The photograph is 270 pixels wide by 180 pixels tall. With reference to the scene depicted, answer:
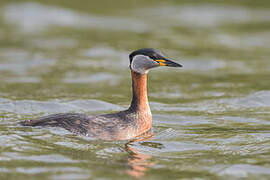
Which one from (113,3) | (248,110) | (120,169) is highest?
(113,3)

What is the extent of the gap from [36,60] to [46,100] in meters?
5.91

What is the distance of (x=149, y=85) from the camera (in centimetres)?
1786

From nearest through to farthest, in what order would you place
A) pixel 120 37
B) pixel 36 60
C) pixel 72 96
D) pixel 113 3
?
pixel 72 96 < pixel 36 60 < pixel 120 37 < pixel 113 3

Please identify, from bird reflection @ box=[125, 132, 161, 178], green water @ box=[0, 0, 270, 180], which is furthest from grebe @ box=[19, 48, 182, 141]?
bird reflection @ box=[125, 132, 161, 178]

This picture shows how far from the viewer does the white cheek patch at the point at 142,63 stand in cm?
1219

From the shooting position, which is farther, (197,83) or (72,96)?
(197,83)

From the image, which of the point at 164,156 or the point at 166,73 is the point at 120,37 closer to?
the point at 166,73

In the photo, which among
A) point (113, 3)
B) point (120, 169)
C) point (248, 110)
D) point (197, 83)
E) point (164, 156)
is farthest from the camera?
point (113, 3)

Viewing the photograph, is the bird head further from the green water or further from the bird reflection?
the bird reflection

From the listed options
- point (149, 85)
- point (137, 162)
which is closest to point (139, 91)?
point (137, 162)

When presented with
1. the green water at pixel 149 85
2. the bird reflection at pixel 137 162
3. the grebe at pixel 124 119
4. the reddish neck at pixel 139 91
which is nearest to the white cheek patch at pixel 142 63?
the grebe at pixel 124 119

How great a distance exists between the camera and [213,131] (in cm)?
1238

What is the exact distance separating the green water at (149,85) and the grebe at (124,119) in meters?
0.26

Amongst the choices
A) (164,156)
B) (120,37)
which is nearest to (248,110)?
(164,156)
